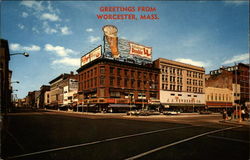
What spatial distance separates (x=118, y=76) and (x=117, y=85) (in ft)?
9.55

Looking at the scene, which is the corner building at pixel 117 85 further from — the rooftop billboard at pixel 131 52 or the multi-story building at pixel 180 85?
the multi-story building at pixel 180 85

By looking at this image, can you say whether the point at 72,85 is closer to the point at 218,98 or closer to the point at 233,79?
the point at 218,98

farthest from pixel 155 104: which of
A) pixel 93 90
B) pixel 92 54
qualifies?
pixel 92 54

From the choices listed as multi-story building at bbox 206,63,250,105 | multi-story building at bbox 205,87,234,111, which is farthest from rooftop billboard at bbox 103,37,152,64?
multi-story building at bbox 206,63,250,105

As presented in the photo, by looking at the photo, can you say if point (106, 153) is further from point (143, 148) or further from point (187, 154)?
point (187, 154)

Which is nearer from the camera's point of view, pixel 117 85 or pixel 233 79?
pixel 117 85

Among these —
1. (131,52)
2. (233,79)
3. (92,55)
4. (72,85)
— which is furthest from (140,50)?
(233,79)

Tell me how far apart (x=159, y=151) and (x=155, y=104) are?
52.7m

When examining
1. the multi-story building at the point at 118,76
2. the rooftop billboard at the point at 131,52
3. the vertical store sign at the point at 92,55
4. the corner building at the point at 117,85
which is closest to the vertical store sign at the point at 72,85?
the corner building at the point at 117,85

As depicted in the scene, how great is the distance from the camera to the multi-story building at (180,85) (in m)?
62.9

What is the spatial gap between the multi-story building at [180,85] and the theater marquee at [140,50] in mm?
4550

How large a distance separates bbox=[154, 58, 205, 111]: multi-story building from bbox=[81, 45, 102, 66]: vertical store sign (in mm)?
22084

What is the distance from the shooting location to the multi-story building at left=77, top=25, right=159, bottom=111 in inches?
2024

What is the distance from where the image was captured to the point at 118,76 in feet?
176
